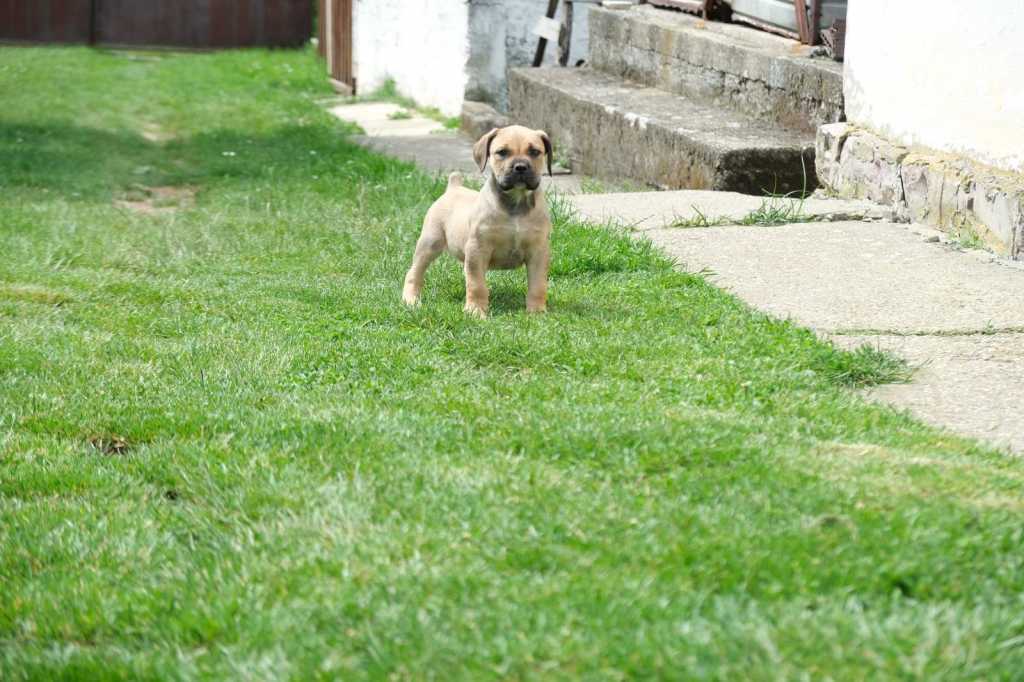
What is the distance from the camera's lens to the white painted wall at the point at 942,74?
6.22 m

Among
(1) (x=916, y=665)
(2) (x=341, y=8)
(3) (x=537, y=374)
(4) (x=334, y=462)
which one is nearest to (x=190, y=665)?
(4) (x=334, y=462)

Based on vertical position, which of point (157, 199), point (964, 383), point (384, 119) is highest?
point (964, 383)

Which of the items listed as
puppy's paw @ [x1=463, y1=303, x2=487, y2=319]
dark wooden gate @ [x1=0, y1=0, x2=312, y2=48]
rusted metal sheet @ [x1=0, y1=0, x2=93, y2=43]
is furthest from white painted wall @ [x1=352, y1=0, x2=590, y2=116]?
rusted metal sheet @ [x1=0, y1=0, x2=93, y2=43]

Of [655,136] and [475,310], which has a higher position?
[655,136]

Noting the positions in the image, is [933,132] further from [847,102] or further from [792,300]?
[792,300]

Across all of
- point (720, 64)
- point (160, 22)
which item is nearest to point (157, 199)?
point (720, 64)

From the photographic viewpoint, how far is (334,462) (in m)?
3.64

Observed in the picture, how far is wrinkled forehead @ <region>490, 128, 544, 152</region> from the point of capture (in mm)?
5625

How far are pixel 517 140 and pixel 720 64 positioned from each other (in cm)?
420

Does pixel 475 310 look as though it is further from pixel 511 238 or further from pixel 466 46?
pixel 466 46

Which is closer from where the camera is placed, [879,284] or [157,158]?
[879,284]

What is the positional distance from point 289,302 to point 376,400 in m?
1.86

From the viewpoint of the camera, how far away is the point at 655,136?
29.4 ft

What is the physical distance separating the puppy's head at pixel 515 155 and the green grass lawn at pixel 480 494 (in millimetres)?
530
